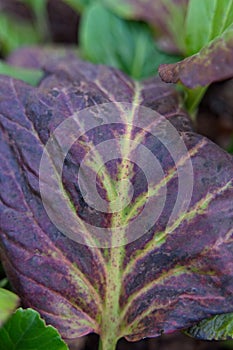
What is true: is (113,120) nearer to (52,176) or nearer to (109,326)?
(52,176)

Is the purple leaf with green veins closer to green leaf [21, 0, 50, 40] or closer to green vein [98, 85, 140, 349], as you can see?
green vein [98, 85, 140, 349]

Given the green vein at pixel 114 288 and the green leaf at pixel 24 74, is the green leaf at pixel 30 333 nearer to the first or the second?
the green vein at pixel 114 288

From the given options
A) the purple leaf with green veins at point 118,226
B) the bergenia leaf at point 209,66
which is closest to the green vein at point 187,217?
the purple leaf with green veins at point 118,226

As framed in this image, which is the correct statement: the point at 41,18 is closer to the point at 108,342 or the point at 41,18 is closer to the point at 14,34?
the point at 14,34

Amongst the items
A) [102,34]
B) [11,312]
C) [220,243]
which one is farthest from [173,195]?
[102,34]

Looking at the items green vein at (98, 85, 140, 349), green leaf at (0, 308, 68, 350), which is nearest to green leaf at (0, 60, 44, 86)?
green vein at (98, 85, 140, 349)
